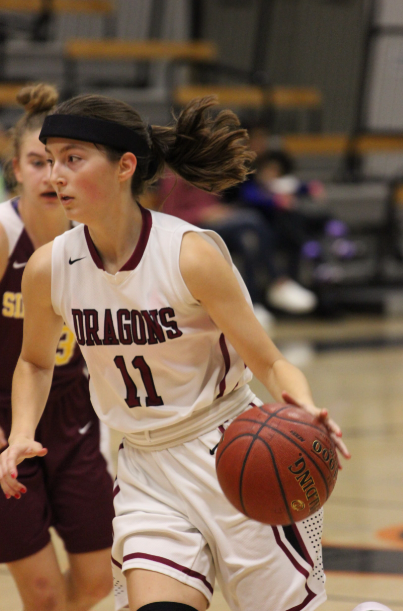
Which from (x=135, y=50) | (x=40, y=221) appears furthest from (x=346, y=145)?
(x=40, y=221)

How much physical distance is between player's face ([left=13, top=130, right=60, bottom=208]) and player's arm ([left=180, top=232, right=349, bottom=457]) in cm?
→ 68

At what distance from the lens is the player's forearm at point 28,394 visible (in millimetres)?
2283

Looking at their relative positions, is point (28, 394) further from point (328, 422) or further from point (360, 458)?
point (360, 458)

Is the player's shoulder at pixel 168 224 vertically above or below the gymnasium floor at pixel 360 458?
above

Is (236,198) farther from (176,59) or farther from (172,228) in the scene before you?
(172,228)

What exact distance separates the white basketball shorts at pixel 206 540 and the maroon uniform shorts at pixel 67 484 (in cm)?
49

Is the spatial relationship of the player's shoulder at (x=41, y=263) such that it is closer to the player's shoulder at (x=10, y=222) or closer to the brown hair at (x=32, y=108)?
the player's shoulder at (x=10, y=222)

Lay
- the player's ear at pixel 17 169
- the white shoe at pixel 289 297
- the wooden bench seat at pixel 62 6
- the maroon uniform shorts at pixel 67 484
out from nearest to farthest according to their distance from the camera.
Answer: the maroon uniform shorts at pixel 67 484 → the player's ear at pixel 17 169 → the white shoe at pixel 289 297 → the wooden bench seat at pixel 62 6

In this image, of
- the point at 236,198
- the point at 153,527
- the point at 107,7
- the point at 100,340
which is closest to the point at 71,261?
the point at 100,340

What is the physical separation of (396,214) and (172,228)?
31.4 ft

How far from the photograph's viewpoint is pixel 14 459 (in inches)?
84.7

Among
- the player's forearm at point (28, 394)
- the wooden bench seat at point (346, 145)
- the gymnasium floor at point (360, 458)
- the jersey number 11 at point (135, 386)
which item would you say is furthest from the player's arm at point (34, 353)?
the wooden bench seat at point (346, 145)

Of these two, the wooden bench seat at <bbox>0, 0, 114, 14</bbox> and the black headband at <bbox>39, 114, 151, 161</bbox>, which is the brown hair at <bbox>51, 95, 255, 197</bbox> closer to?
the black headband at <bbox>39, 114, 151, 161</bbox>

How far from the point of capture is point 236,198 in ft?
32.6
